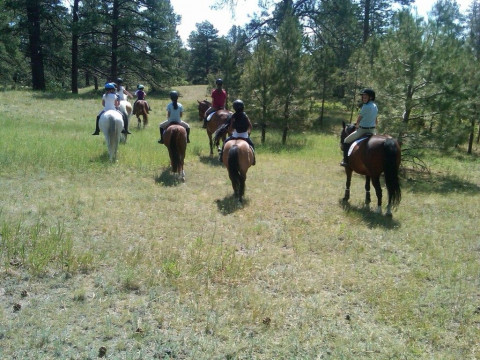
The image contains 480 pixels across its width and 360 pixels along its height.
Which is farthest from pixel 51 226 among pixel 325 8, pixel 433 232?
pixel 325 8

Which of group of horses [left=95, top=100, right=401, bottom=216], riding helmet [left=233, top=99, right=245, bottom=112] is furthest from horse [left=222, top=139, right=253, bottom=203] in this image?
riding helmet [left=233, top=99, right=245, bottom=112]

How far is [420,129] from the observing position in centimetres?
1321

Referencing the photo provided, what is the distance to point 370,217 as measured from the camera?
8.27 m

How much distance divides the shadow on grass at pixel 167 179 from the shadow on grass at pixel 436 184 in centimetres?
681

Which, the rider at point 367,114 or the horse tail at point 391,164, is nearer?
the horse tail at point 391,164

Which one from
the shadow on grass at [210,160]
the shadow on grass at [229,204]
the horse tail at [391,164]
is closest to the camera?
the horse tail at [391,164]

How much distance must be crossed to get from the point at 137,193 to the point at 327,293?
5.29 m

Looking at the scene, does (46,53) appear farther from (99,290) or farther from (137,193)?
(99,290)

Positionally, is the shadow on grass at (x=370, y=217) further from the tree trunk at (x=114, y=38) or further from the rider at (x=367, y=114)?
the tree trunk at (x=114, y=38)

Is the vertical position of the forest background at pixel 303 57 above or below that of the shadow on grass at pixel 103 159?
above

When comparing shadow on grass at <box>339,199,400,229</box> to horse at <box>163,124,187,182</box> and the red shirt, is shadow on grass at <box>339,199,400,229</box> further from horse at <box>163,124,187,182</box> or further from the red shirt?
the red shirt

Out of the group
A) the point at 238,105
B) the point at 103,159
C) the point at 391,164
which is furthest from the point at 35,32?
the point at 391,164

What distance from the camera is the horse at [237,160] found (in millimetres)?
8469

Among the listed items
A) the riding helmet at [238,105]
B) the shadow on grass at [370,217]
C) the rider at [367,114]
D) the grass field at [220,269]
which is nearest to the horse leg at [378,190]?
the shadow on grass at [370,217]
